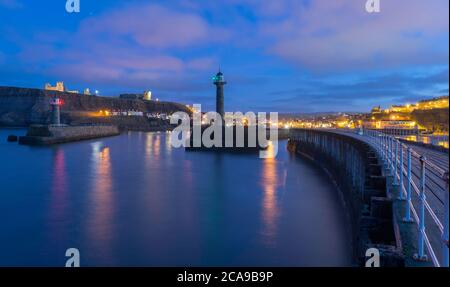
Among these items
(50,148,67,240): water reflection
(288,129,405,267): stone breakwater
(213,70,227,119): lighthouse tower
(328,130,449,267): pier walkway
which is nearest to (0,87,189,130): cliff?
(213,70,227,119): lighthouse tower

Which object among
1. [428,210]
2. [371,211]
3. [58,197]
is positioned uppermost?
[428,210]

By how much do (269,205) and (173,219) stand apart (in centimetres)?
493

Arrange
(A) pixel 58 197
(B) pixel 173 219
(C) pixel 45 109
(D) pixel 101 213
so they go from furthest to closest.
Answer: (C) pixel 45 109 → (A) pixel 58 197 → (D) pixel 101 213 → (B) pixel 173 219

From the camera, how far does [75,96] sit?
461 ft

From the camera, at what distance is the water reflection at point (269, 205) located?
12.0 metres

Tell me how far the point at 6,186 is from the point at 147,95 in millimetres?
156548

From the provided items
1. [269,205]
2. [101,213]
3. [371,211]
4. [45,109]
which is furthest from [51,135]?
[45,109]

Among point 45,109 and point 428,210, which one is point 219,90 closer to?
point 428,210

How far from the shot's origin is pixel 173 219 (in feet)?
45.0

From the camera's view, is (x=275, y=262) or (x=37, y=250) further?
(x=37, y=250)

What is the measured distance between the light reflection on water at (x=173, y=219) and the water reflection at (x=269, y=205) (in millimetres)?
43

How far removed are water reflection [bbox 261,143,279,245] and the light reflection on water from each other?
0.04 meters
